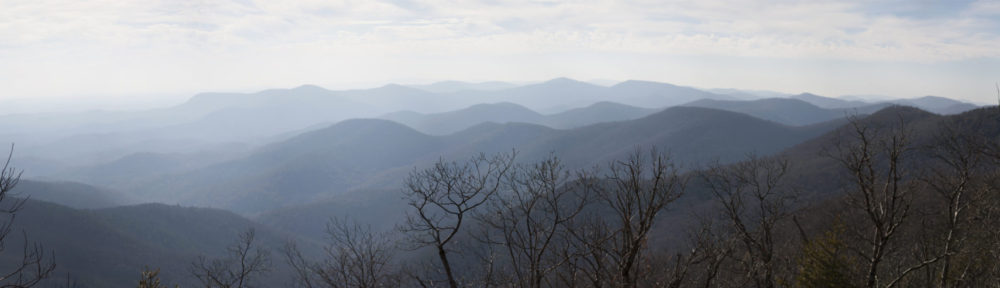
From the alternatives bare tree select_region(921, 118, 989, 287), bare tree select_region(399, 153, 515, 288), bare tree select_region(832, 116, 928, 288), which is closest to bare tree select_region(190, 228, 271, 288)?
bare tree select_region(399, 153, 515, 288)

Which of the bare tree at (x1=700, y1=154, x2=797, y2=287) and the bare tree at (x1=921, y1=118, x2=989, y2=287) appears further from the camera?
the bare tree at (x1=700, y1=154, x2=797, y2=287)

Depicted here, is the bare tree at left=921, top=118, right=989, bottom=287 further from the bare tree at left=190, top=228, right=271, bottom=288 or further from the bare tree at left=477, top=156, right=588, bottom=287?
the bare tree at left=190, top=228, right=271, bottom=288

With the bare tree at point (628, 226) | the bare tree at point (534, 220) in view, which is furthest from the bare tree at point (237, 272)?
the bare tree at point (628, 226)

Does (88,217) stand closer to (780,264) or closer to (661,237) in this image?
(661,237)

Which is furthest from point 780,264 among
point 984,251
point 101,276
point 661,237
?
point 101,276

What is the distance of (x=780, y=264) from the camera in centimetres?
2952

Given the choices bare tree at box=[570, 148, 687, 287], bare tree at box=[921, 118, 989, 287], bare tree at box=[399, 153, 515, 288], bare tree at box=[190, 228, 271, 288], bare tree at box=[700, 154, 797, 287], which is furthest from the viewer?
bare tree at box=[190, 228, 271, 288]

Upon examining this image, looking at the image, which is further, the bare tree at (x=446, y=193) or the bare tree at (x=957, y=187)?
the bare tree at (x=957, y=187)

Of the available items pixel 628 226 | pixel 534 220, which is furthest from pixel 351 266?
pixel 628 226

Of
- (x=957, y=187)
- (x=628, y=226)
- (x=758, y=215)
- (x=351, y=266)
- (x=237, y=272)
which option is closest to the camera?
(x=628, y=226)

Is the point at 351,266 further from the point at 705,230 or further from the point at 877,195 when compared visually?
the point at 877,195

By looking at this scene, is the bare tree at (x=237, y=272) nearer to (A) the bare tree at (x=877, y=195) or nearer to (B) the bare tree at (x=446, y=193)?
(B) the bare tree at (x=446, y=193)

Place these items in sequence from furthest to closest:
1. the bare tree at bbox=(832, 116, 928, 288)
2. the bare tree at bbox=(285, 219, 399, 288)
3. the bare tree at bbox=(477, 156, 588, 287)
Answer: the bare tree at bbox=(285, 219, 399, 288) → the bare tree at bbox=(832, 116, 928, 288) → the bare tree at bbox=(477, 156, 588, 287)

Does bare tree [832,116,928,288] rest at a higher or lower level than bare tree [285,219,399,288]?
higher
